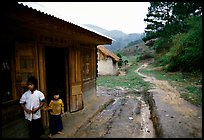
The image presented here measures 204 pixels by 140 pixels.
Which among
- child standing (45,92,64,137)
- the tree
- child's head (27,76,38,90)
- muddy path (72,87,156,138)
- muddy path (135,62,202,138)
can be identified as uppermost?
the tree

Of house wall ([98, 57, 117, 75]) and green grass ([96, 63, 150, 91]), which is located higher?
house wall ([98, 57, 117, 75])

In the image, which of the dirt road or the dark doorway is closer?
the dirt road

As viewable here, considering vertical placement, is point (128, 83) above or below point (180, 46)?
below

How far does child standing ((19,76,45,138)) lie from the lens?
5.27 metres

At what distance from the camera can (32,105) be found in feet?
17.3

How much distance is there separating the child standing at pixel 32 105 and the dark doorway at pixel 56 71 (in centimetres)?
305

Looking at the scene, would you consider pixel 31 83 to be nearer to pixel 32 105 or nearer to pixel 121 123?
pixel 32 105

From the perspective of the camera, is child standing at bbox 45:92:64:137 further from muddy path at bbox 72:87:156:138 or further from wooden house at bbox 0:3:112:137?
muddy path at bbox 72:87:156:138

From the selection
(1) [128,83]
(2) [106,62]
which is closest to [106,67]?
(2) [106,62]

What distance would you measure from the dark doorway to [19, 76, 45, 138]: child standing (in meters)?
3.05

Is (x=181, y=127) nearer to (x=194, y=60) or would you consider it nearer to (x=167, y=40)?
(x=194, y=60)

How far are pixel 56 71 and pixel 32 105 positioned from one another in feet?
13.0

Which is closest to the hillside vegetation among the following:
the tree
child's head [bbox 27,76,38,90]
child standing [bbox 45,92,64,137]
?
the tree

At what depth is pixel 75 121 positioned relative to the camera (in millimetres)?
7539
